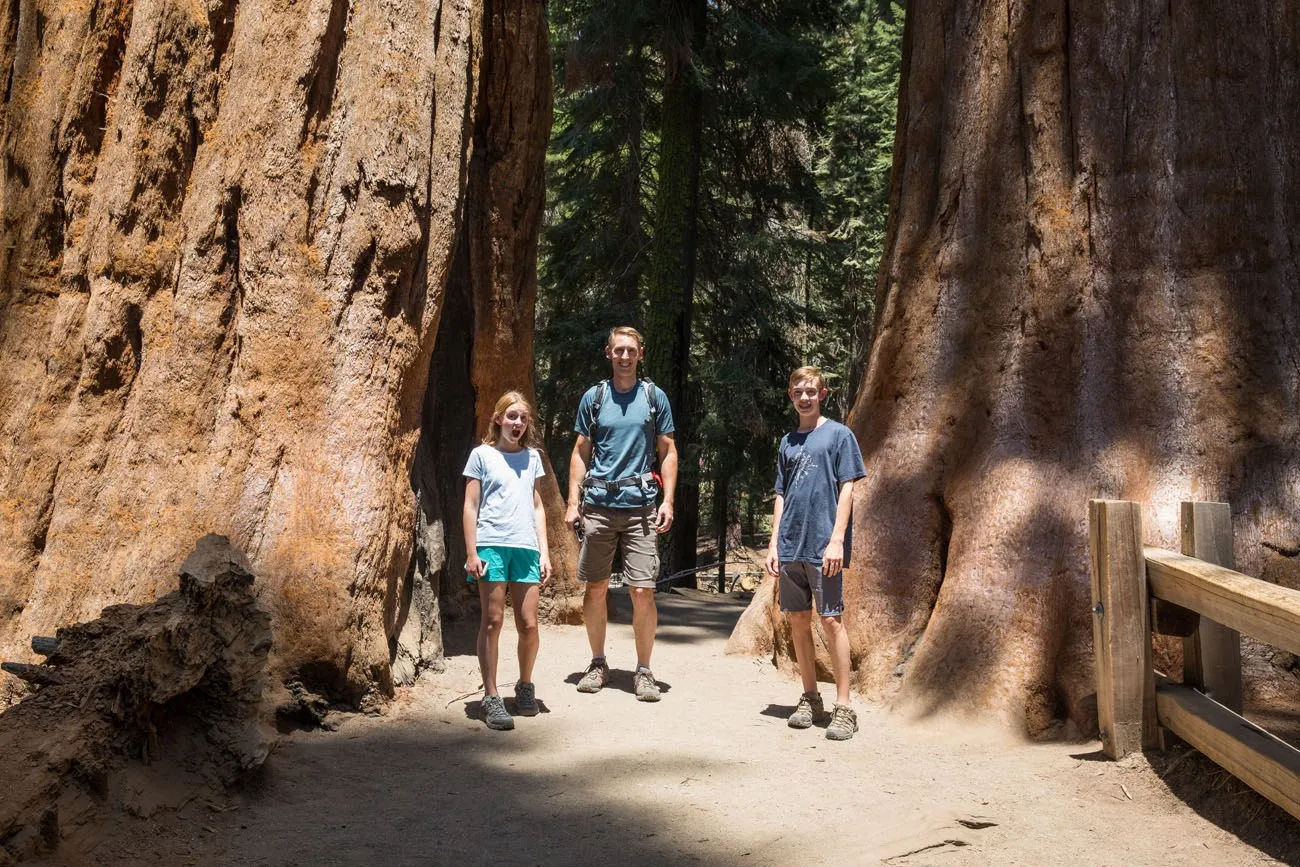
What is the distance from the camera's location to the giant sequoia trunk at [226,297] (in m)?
5.87

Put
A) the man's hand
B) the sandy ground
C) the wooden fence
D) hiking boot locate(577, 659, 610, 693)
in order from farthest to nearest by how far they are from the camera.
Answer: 1. hiking boot locate(577, 659, 610, 693)
2. the man's hand
3. the wooden fence
4. the sandy ground

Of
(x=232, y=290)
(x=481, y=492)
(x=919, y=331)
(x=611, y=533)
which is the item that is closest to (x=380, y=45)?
(x=232, y=290)

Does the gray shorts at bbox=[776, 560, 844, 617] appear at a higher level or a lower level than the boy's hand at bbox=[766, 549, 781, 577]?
lower

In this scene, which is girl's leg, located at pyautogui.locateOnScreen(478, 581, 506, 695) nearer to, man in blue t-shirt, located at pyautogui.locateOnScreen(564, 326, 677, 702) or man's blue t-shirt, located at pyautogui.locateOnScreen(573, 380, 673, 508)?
man in blue t-shirt, located at pyautogui.locateOnScreen(564, 326, 677, 702)

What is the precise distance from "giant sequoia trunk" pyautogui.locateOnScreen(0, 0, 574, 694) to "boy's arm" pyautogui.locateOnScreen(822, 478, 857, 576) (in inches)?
97.5

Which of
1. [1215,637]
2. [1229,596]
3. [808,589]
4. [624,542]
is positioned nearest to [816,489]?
[808,589]

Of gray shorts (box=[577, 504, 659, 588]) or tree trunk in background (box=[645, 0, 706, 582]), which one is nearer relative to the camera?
gray shorts (box=[577, 504, 659, 588])

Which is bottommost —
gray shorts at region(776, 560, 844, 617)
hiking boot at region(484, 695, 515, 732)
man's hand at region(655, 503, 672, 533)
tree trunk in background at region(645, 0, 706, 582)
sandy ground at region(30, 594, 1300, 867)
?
sandy ground at region(30, 594, 1300, 867)

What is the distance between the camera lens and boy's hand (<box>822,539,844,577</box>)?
5.69m

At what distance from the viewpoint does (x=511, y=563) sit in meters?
6.01

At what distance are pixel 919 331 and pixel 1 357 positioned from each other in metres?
5.69

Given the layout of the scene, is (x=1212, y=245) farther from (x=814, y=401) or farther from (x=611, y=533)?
(x=611, y=533)

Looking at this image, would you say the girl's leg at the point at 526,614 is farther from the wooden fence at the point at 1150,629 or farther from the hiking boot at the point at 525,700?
the wooden fence at the point at 1150,629

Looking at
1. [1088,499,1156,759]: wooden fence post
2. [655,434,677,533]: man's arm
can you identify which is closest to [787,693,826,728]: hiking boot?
[655,434,677,533]: man's arm
